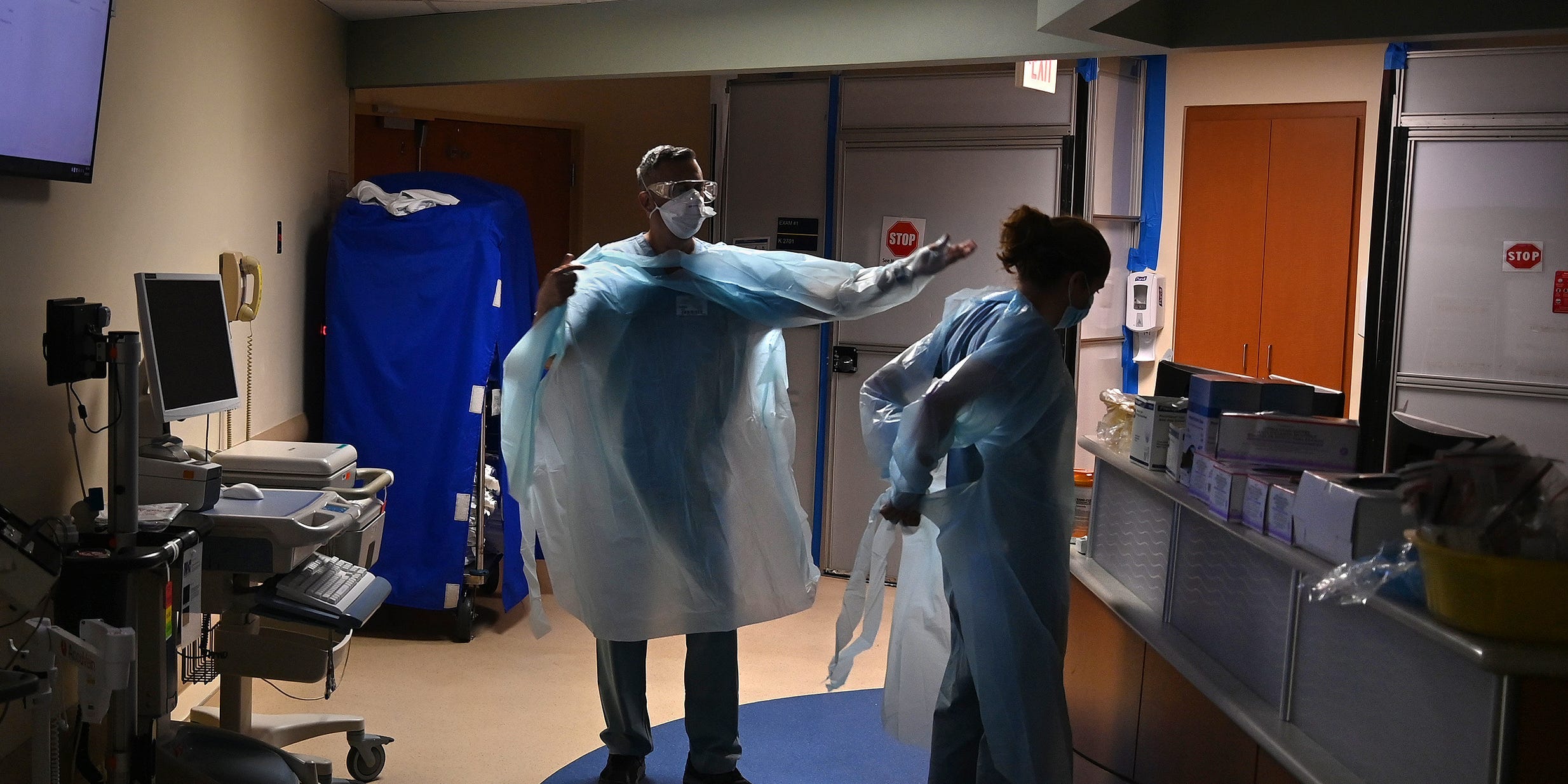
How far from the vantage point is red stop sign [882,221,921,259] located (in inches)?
180

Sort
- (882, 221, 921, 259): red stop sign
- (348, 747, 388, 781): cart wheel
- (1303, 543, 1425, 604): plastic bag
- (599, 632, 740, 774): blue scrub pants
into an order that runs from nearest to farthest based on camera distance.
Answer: (1303, 543, 1425, 604): plastic bag → (599, 632, 740, 774): blue scrub pants → (348, 747, 388, 781): cart wheel → (882, 221, 921, 259): red stop sign

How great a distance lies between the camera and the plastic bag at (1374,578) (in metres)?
1.65

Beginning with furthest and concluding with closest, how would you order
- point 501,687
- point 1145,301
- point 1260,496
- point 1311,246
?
point 1311,246 < point 1145,301 < point 501,687 < point 1260,496

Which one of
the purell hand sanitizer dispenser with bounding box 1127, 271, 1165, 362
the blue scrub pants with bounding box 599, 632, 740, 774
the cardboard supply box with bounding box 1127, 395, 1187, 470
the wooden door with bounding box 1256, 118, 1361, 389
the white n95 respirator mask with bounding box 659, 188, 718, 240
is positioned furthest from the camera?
the wooden door with bounding box 1256, 118, 1361, 389

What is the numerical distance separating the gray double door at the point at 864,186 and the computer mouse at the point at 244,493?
2.49 meters

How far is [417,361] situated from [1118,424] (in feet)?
7.71

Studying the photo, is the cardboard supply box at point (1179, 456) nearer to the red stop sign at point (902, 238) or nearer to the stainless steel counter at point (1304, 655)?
the stainless steel counter at point (1304, 655)

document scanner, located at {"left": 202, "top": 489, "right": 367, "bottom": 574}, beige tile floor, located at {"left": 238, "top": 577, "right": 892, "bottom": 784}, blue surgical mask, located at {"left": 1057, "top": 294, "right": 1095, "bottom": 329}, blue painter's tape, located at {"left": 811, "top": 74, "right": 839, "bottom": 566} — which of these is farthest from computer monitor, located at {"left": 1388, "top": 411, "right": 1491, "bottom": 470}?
blue painter's tape, located at {"left": 811, "top": 74, "right": 839, "bottom": 566}

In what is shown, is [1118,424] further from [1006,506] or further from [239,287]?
[239,287]

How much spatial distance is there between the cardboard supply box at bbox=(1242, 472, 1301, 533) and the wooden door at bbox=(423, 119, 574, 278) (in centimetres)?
409

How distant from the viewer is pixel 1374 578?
1.67m

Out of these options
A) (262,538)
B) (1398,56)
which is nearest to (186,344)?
(262,538)

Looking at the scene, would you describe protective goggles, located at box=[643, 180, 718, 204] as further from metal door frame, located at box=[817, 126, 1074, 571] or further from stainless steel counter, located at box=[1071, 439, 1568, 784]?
metal door frame, located at box=[817, 126, 1074, 571]

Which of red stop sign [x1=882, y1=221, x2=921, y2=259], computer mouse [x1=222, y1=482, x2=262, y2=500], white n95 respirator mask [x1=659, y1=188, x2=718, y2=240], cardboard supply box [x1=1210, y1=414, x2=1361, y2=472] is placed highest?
red stop sign [x1=882, y1=221, x2=921, y2=259]
